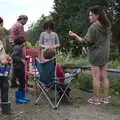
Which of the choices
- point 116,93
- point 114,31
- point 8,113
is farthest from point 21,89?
point 114,31

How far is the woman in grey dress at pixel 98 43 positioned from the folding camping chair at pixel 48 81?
0.46 m

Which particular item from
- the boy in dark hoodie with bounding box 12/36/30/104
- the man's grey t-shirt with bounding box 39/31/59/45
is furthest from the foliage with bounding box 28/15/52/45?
the boy in dark hoodie with bounding box 12/36/30/104

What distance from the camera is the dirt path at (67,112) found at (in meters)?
8.35

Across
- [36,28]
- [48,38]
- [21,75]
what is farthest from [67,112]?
[36,28]

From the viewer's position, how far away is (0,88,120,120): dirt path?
835 cm

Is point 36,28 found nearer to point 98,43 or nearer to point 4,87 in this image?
point 98,43

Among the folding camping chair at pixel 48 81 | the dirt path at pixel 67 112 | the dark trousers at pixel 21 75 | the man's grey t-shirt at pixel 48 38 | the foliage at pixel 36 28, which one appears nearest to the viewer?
the dirt path at pixel 67 112

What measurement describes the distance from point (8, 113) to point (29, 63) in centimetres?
259

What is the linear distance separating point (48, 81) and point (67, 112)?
86 centimetres

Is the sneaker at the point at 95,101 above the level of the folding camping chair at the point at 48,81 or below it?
below

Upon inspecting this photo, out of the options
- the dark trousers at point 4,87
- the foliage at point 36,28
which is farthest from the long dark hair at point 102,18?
the foliage at point 36,28

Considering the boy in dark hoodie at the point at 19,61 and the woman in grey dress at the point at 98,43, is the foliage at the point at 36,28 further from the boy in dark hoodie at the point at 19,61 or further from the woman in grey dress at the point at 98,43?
the woman in grey dress at the point at 98,43

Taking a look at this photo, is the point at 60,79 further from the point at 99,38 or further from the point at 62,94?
the point at 99,38

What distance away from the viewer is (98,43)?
31.5ft
